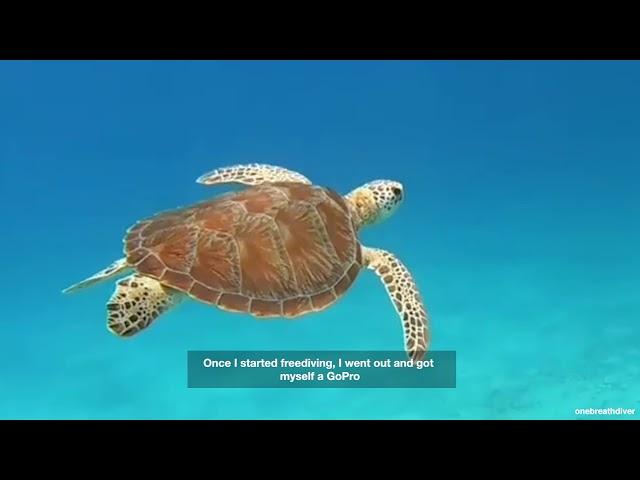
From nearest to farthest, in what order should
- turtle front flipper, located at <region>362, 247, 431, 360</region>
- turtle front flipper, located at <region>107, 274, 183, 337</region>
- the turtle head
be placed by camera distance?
turtle front flipper, located at <region>107, 274, 183, 337</region>
turtle front flipper, located at <region>362, 247, 431, 360</region>
the turtle head

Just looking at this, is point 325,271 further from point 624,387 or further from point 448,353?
point 624,387

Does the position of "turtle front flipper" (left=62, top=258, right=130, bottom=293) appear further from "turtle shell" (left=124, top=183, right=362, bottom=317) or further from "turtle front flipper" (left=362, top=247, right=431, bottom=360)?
"turtle front flipper" (left=362, top=247, right=431, bottom=360)

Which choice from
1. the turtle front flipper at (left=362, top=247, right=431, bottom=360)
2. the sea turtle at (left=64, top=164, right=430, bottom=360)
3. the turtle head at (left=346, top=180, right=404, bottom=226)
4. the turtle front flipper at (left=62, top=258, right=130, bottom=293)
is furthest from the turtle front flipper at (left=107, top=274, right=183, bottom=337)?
the turtle head at (left=346, top=180, right=404, bottom=226)

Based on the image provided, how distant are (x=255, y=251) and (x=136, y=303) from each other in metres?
0.67

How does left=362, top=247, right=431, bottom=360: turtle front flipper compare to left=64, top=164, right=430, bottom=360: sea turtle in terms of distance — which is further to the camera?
left=362, top=247, right=431, bottom=360: turtle front flipper

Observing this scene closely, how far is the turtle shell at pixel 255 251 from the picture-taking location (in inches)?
142

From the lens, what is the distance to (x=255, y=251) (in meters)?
3.77

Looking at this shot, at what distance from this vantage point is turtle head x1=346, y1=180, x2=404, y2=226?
4.68 meters

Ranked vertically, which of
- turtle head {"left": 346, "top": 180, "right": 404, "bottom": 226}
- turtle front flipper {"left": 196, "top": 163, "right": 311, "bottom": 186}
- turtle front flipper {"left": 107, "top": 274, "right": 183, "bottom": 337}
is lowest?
turtle front flipper {"left": 107, "top": 274, "right": 183, "bottom": 337}

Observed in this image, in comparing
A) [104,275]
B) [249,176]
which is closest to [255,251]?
[104,275]

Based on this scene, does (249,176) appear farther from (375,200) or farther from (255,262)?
(255,262)

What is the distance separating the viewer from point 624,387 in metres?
6.62

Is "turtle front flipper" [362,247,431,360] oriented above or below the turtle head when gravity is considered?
below

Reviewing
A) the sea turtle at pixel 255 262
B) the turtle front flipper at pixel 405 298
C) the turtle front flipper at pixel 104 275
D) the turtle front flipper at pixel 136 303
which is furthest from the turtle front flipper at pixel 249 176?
the turtle front flipper at pixel 136 303
